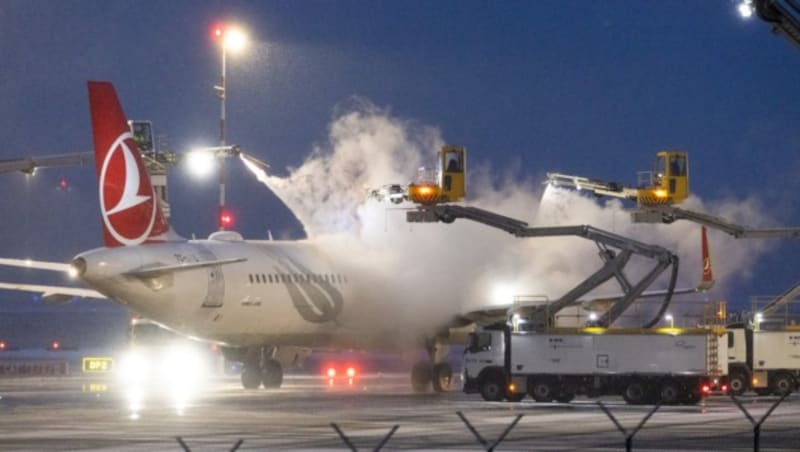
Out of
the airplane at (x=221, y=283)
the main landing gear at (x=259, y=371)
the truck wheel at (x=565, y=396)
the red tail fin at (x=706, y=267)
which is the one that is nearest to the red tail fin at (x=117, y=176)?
the airplane at (x=221, y=283)

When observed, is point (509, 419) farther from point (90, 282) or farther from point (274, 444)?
point (90, 282)

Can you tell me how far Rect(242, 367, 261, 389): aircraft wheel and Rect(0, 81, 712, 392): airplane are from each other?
0.04 m

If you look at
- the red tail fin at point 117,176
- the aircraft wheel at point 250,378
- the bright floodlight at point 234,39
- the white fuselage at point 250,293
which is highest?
the bright floodlight at point 234,39

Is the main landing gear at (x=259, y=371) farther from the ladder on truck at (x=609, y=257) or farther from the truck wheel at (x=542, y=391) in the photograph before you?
the truck wheel at (x=542, y=391)

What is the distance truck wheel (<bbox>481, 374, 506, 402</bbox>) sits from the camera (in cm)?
5619

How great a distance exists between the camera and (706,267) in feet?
230

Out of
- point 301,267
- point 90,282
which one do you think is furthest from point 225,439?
point 301,267

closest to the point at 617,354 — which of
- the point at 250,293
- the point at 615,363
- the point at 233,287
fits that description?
the point at 615,363

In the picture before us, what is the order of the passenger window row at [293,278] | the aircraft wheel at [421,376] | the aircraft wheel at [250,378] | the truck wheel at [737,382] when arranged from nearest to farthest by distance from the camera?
the truck wheel at [737,382] → the passenger window row at [293,278] → the aircraft wheel at [421,376] → the aircraft wheel at [250,378]

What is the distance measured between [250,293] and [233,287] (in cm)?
104

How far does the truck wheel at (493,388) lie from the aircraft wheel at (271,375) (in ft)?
42.3

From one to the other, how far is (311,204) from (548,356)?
60.3ft

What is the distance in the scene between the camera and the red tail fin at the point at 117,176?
56594mm

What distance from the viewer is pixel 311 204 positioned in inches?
2744
